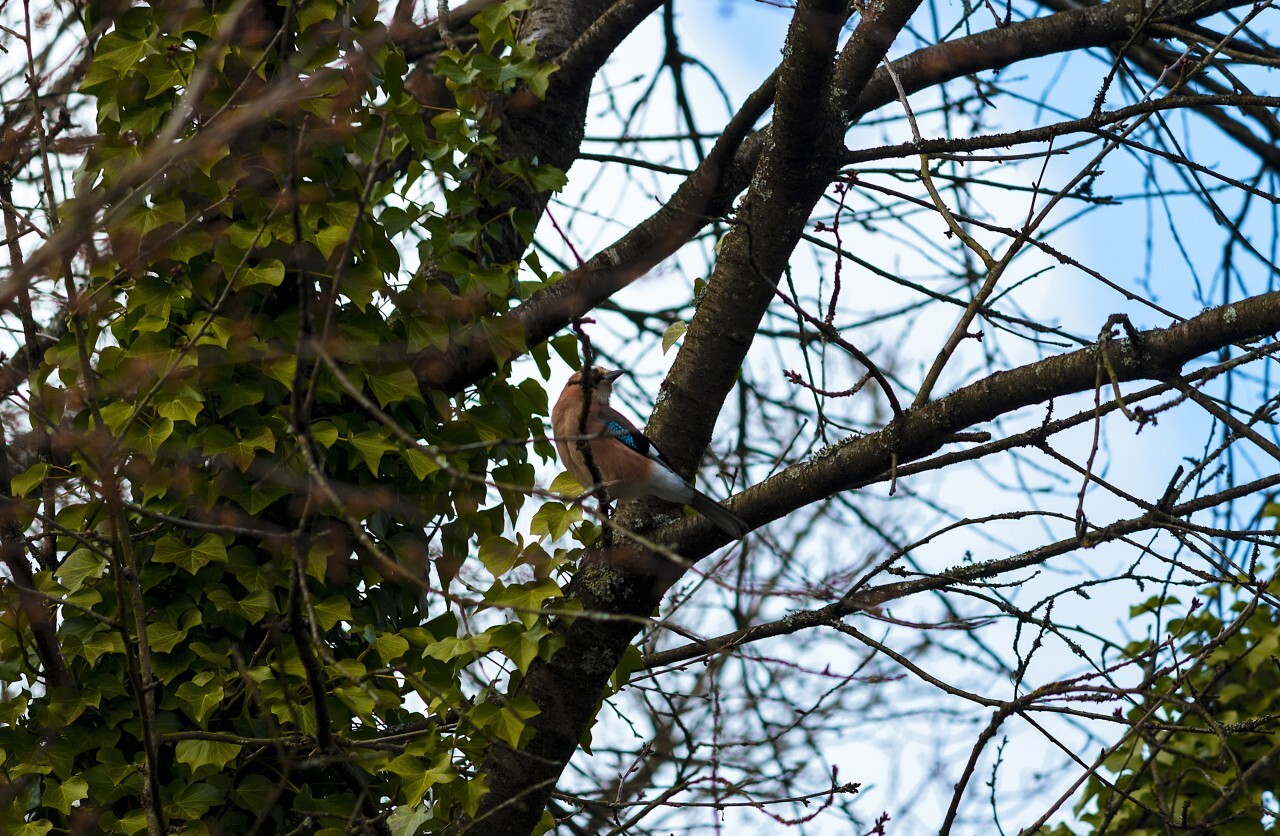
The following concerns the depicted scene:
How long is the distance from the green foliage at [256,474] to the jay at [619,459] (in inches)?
11.5

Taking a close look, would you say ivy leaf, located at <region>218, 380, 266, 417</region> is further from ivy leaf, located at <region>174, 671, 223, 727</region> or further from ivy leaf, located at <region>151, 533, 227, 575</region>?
ivy leaf, located at <region>174, 671, 223, 727</region>

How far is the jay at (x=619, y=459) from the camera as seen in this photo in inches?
113

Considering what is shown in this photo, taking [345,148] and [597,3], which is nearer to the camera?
[345,148]

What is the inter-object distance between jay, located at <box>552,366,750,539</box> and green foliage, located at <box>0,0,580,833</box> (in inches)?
11.5

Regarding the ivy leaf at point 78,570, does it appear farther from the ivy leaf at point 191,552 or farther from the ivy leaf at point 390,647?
the ivy leaf at point 390,647

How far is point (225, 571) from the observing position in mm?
3041

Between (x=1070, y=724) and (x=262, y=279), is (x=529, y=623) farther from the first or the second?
(x=1070, y=724)

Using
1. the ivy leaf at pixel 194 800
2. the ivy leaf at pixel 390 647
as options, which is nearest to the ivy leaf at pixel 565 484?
the ivy leaf at pixel 390 647

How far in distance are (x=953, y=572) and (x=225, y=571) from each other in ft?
6.13

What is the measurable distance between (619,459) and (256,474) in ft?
4.87

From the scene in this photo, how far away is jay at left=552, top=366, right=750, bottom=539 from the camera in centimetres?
288

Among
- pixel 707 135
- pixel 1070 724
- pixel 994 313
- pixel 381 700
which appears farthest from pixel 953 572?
pixel 707 135

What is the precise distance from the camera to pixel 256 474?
3.07 meters

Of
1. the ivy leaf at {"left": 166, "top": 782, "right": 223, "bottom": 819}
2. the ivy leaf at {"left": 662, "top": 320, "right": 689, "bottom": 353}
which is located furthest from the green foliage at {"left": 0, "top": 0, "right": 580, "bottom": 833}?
the ivy leaf at {"left": 662, "top": 320, "right": 689, "bottom": 353}
